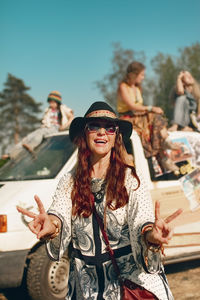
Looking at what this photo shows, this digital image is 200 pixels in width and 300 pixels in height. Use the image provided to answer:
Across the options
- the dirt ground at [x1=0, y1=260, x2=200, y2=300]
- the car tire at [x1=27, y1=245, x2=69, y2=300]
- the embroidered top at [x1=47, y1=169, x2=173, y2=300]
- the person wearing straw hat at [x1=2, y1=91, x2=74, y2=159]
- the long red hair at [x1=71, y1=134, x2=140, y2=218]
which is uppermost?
the person wearing straw hat at [x1=2, y1=91, x2=74, y2=159]

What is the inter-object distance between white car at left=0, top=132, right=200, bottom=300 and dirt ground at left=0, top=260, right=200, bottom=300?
330 millimetres

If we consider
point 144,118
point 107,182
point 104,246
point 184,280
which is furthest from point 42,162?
point 104,246

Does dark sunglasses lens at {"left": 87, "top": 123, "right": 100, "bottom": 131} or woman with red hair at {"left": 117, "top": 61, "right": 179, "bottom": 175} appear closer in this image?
dark sunglasses lens at {"left": 87, "top": 123, "right": 100, "bottom": 131}

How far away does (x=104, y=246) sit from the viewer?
80.8 inches

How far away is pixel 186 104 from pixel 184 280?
3128 millimetres

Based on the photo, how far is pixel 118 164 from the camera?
2.25m

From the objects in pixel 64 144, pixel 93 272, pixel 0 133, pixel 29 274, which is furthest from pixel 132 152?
pixel 0 133

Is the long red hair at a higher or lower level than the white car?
higher

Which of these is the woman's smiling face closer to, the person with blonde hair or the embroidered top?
the embroidered top

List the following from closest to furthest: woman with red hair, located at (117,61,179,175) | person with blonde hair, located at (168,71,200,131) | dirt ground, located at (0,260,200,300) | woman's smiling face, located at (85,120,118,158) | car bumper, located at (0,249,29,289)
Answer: woman's smiling face, located at (85,120,118,158) < car bumper, located at (0,249,29,289) < dirt ground, located at (0,260,200,300) < woman with red hair, located at (117,61,179,175) < person with blonde hair, located at (168,71,200,131)

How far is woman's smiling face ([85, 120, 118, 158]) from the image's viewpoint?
2.25 metres

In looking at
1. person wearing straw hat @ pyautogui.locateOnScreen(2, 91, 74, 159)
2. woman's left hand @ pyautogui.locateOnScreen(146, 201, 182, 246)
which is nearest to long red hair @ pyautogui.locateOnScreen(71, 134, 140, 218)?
woman's left hand @ pyautogui.locateOnScreen(146, 201, 182, 246)

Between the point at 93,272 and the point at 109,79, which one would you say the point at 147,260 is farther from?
the point at 109,79

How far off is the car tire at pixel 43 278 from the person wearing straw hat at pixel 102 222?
1881mm
